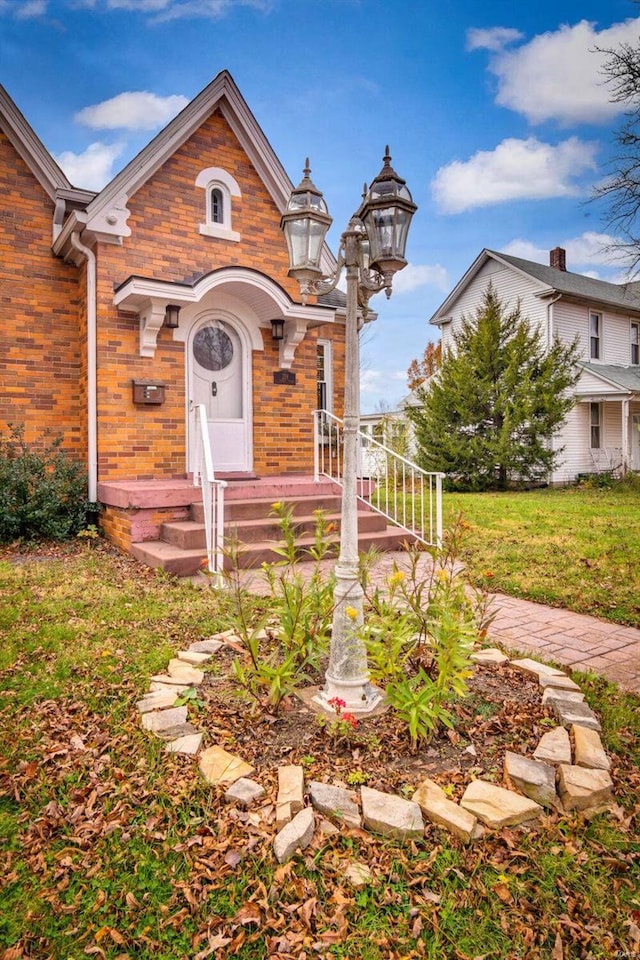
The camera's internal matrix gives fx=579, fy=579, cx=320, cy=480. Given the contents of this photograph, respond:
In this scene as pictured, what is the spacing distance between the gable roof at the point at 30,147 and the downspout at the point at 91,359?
129 cm

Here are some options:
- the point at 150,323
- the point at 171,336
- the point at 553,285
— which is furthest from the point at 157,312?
the point at 553,285

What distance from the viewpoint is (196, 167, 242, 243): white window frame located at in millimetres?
8641

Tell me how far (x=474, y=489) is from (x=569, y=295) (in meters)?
7.25

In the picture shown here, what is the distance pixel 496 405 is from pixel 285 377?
26.3 feet

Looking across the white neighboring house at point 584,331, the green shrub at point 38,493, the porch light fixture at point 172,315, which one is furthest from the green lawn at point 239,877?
the white neighboring house at point 584,331

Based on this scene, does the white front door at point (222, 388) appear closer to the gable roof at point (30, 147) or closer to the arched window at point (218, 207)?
the arched window at point (218, 207)

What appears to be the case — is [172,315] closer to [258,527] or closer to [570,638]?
[258,527]

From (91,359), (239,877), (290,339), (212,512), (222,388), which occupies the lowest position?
(239,877)

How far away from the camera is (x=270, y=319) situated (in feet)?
29.0

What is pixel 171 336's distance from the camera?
26.8ft

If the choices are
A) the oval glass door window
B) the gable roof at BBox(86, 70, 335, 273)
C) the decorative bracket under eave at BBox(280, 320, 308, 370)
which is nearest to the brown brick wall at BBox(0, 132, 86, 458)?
the gable roof at BBox(86, 70, 335, 273)

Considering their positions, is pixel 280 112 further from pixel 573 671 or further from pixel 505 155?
pixel 505 155

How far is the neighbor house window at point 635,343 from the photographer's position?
20969 millimetres

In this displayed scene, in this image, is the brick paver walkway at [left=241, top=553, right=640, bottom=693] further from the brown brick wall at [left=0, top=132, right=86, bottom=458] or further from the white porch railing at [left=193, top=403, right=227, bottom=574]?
the brown brick wall at [left=0, top=132, right=86, bottom=458]
